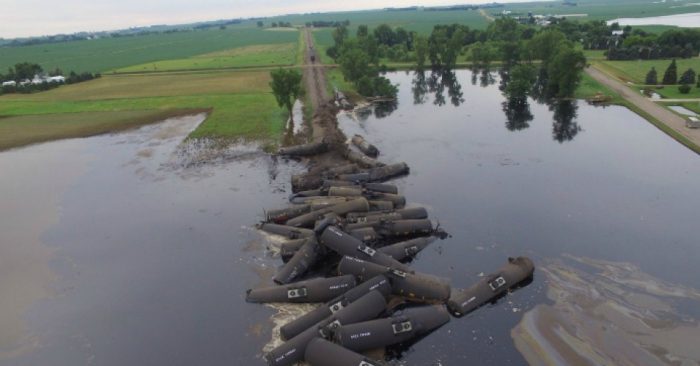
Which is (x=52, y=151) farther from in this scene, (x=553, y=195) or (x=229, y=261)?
(x=553, y=195)

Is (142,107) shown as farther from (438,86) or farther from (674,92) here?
(674,92)

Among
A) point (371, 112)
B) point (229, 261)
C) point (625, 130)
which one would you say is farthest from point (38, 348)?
point (625, 130)

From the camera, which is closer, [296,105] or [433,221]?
[433,221]

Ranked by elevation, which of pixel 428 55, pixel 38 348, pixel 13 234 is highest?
pixel 428 55

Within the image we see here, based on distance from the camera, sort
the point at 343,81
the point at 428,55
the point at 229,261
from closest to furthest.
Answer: the point at 229,261, the point at 343,81, the point at 428,55

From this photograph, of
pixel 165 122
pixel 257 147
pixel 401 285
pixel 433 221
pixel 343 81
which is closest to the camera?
pixel 401 285

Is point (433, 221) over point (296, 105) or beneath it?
beneath

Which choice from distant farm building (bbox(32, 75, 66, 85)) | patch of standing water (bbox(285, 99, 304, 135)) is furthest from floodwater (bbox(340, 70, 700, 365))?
distant farm building (bbox(32, 75, 66, 85))
